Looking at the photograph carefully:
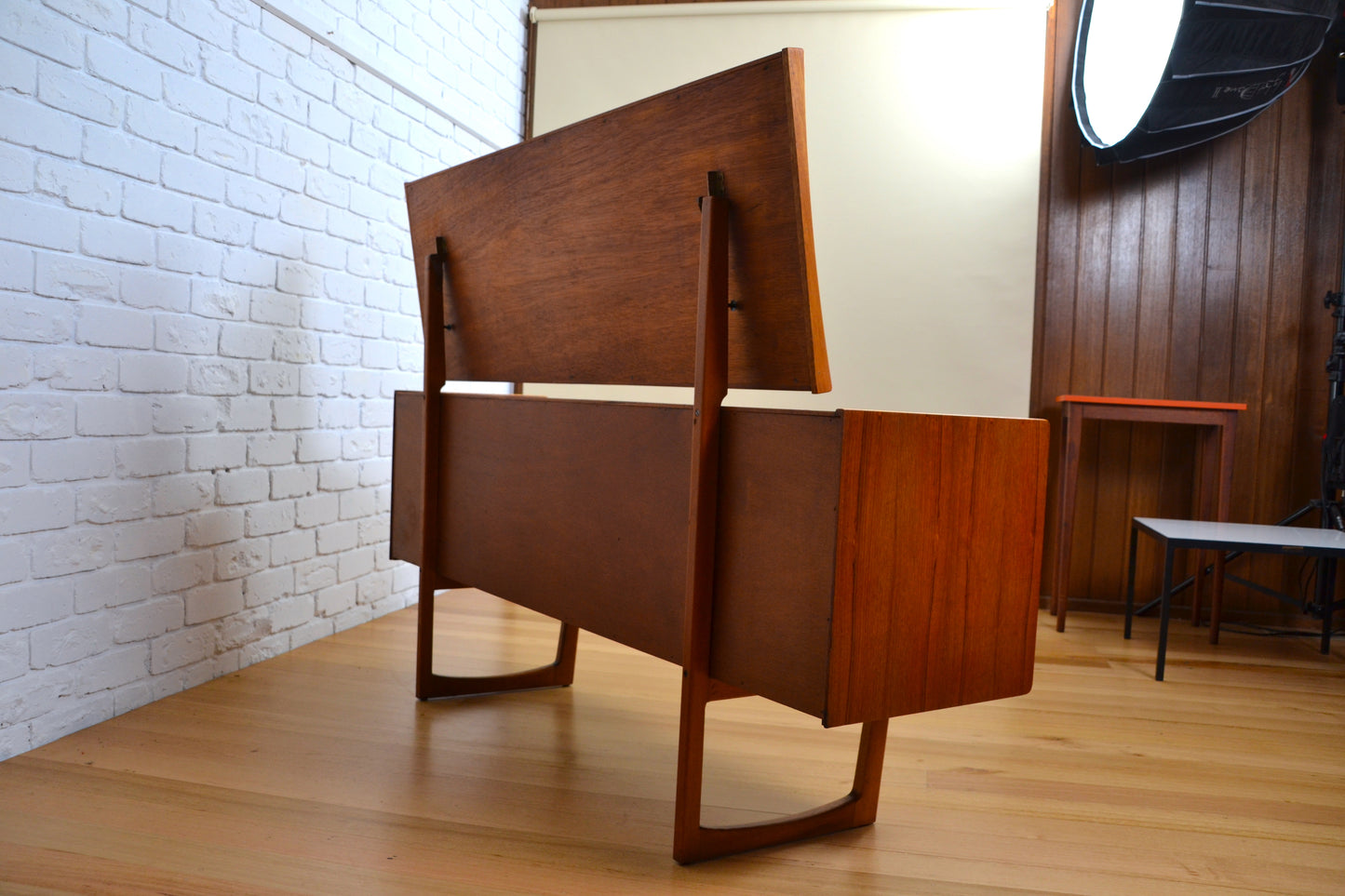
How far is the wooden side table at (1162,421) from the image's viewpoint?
299cm

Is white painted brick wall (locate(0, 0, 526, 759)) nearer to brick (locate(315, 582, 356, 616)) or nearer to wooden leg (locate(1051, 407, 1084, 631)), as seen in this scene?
brick (locate(315, 582, 356, 616))

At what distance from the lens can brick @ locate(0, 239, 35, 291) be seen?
5.06 ft

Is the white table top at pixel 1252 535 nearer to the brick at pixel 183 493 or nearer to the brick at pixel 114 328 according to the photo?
the brick at pixel 183 493

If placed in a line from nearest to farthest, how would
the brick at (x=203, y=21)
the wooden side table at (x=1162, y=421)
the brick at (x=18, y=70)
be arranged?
the brick at (x=18, y=70), the brick at (x=203, y=21), the wooden side table at (x=1162, y=421)

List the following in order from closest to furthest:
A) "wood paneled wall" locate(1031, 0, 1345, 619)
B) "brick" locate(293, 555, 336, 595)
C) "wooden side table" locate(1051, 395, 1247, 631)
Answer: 1. "brick" locate(293, 555, 336, 595)
2. "wooden side table" locate(1051, 395, 1247, 631)
3. "wood paneled wall" locate(1031, 0, 1345, 619)

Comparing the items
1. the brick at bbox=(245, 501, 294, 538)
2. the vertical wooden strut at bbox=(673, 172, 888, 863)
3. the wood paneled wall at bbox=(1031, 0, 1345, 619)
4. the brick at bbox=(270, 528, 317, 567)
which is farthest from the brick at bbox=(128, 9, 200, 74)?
the wood paneled wall at bbox=(1031, 0, 1345, 619)

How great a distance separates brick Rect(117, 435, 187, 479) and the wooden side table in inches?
98.6

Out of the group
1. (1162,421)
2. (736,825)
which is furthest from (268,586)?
(1162,421)

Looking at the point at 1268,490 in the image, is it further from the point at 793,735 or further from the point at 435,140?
the point at 435,140

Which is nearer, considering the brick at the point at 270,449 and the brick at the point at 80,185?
the brick at the point at 80,185

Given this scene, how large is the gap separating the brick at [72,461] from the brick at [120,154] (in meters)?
0.50

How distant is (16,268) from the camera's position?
1.56m

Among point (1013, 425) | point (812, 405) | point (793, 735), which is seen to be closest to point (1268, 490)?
point (812, 405)

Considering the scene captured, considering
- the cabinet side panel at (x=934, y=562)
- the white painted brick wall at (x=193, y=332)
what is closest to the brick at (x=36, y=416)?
the white painted brick wall at (x=193, y=332)
